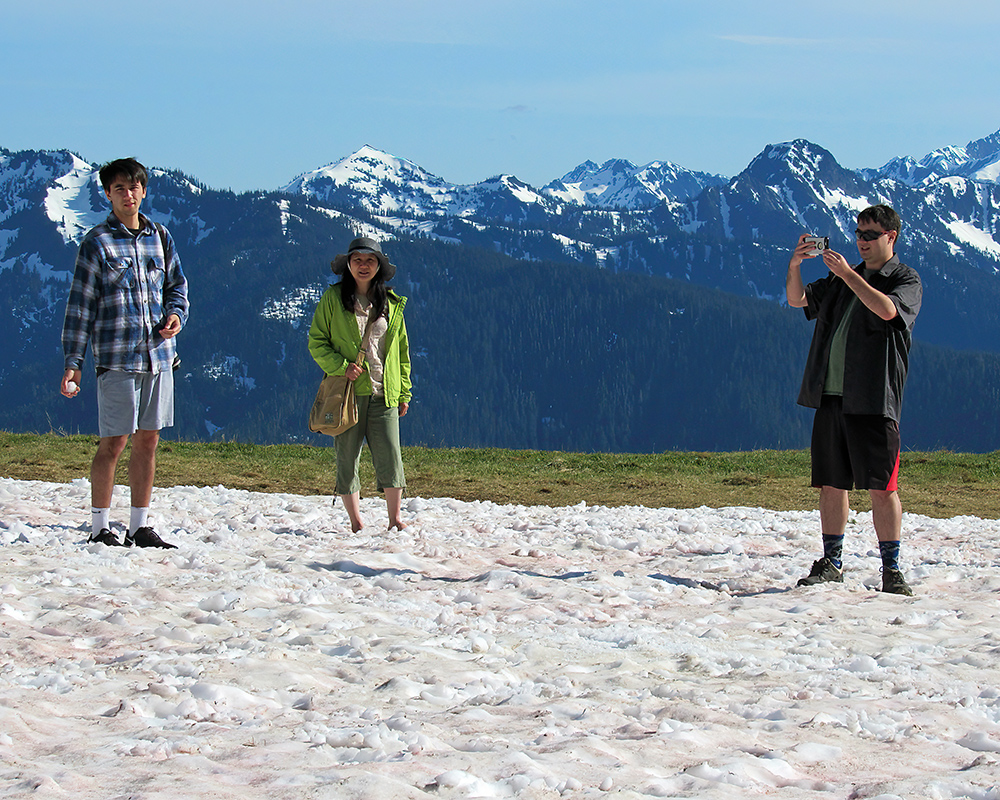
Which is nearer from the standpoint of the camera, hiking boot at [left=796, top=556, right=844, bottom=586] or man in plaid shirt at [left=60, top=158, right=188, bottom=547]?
man in plaid shirt at [left=60, top=158, right=188, bottom=547]

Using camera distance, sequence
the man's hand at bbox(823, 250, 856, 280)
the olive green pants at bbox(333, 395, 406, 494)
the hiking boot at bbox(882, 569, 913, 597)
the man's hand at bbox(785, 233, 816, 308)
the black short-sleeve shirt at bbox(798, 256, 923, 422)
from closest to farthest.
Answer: the man's hand at bbox(823, 250, 856, 280)
the black short-sleeve shirt at bbox(798, 256, 923, 422)
the hiking boot at bbox(882, 569, 913, 597)
the man's hand at bbox(785, 233, 816, 308)
the olive green pants at bbox(333, 395, 406, 494)

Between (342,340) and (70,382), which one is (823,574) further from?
(70,382)

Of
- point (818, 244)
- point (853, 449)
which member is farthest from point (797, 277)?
point (853, 449)

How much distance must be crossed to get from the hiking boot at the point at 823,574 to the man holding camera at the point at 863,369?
0.01 metres

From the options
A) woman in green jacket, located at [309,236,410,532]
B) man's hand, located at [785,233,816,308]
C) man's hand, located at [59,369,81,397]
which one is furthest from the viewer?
woman in green jacket, located at [309,236,410,532]

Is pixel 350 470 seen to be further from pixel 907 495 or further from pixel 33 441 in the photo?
pixel 33 441

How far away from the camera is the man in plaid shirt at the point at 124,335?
27.4ft

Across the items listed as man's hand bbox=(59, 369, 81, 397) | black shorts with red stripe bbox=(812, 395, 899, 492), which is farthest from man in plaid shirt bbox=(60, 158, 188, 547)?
black shorts with red stripe bbox=(812, 395, 899, 492)

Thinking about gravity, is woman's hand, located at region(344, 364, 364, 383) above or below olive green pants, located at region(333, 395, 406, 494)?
above

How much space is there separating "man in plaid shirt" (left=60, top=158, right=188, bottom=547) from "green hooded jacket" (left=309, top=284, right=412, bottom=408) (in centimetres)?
171

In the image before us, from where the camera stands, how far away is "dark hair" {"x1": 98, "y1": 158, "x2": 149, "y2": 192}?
831 centimetres

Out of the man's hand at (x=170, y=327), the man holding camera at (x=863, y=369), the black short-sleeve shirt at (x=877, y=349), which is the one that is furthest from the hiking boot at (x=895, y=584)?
the man's hand at (x=170, y=327)

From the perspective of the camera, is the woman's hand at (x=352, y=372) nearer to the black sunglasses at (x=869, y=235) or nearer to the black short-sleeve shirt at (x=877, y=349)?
the black short-sleeve shirt at (x=877, y=349)

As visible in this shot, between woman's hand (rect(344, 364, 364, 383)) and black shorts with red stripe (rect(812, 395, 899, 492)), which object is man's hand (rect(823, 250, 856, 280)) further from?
woman's hand (rect(344, 364, 364, 383))
